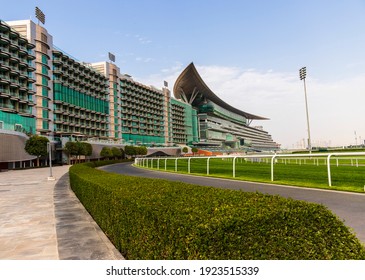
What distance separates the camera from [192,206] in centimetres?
390

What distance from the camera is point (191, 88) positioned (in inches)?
6038

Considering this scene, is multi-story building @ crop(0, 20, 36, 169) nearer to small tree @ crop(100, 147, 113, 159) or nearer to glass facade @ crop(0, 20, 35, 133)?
glass facade @ crop(0, 20, 35, 133)

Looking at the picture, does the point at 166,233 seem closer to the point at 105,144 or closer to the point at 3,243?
the point at 3,243

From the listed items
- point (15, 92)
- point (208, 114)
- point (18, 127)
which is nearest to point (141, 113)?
point (208, 114)

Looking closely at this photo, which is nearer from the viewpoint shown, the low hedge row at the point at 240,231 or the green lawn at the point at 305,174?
the low hedge row at the point at 240,231

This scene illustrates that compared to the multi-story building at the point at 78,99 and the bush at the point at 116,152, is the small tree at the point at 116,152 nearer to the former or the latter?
the bush at the point at 116,152

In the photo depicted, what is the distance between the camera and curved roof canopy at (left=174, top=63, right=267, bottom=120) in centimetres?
14050

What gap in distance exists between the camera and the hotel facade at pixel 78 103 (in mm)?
54938

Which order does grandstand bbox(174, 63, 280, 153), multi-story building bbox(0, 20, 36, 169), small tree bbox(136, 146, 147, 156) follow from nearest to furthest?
multi-story building bbox(0, 20, 36, 169), small tree bbox(136, 146, 147, 156), grandstand bbox(174, 63, 280, 153)

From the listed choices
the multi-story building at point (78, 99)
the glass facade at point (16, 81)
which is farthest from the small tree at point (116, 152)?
the glass facade at point (16, 81)

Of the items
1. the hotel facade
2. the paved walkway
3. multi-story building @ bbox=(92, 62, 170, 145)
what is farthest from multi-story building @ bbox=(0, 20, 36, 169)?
the paved walkway

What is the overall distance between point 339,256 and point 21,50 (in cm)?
6781

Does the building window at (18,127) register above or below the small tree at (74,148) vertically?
above

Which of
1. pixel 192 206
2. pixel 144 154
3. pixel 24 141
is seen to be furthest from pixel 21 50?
pixel 192 206
